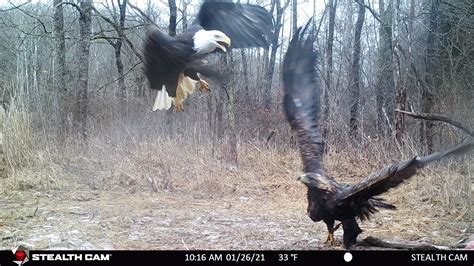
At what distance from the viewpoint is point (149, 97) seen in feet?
12.1

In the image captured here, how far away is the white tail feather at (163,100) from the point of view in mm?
3176

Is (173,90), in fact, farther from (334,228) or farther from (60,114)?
(60,114)

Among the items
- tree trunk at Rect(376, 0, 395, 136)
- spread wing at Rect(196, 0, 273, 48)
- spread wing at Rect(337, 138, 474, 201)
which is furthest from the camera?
tree trunk at Rect(376, 0, 395, 136)

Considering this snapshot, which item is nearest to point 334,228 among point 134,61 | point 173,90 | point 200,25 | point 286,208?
point 286,208

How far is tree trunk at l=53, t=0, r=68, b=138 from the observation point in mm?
4457

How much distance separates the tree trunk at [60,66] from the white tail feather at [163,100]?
5.03 ft

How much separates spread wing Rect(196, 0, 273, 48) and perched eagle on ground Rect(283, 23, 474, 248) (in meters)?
0.44

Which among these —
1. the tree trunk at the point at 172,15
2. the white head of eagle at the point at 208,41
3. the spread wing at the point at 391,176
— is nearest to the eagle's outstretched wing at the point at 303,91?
the spread wing at the point at 391,176

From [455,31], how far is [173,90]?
3.59 metres

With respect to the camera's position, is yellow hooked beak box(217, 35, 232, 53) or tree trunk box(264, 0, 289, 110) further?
tree trunk box(264, 0, 289, 110)

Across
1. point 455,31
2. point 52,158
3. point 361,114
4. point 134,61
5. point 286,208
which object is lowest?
point 286,208
